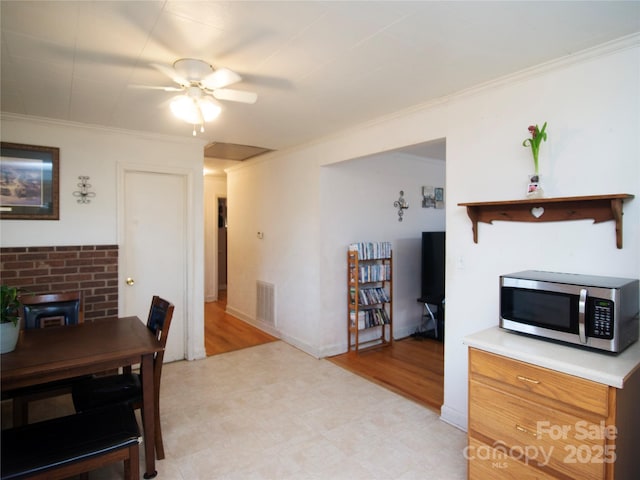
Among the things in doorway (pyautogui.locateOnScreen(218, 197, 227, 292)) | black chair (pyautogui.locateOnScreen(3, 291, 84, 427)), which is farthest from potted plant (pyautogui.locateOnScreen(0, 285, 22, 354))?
doorway (pyautogui.locateOnScreen(218, 197, 227, 292))

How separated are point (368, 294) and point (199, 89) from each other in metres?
2.81

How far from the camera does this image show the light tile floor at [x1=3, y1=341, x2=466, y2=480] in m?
2.16

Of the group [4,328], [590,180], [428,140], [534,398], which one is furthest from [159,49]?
[534,398]

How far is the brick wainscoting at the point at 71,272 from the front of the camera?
3.12 metres

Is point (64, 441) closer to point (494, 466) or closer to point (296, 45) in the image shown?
point (494, 466)

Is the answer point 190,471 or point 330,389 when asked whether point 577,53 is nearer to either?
point 330,389

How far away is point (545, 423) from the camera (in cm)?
164

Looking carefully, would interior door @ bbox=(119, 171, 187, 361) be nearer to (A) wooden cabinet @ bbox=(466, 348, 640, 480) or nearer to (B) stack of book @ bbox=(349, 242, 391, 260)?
(B) stack of book @ bbox=(349, 242, 391, 260)

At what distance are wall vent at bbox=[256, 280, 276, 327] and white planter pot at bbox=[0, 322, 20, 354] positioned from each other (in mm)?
3016

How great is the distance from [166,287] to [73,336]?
65.9 inches

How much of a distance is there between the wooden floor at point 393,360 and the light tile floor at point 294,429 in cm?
17

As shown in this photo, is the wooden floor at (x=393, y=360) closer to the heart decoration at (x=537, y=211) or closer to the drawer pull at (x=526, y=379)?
the drawer pull at (x=526, y=379)

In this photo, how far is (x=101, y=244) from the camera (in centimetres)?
349

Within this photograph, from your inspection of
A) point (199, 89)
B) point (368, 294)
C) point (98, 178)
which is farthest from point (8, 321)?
point (368, 294)
